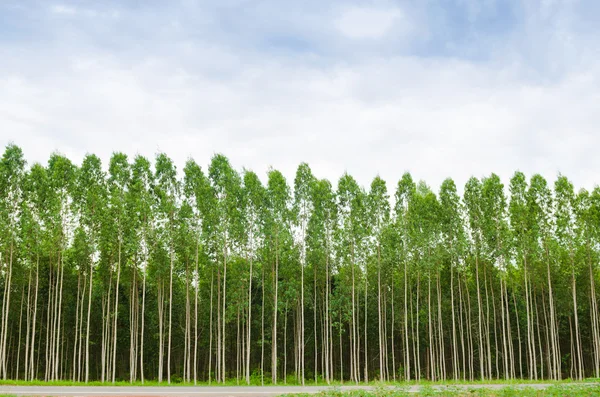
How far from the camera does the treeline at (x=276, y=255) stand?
33750mm

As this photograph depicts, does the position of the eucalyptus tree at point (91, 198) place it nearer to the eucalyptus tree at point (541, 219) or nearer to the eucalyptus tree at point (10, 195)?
the eucalyptus tree at point (10, 195)

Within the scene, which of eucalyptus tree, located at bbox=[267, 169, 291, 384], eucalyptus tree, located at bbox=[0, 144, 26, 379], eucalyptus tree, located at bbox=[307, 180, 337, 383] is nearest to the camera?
eucalyptus tree, located at bbox=[0, 144, 26, 379]

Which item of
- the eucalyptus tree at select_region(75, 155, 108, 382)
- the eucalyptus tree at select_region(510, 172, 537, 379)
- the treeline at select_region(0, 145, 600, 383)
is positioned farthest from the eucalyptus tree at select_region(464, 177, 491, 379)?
the eucalyptus tree at select_region(75, 155, 108, 382)

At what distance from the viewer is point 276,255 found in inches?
1444

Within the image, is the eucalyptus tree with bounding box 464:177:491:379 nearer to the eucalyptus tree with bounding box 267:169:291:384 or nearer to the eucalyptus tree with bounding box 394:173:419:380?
the eucalyptus tree with bounding box 394:173:419:380

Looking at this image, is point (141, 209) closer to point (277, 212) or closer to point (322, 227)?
point (277, 212)

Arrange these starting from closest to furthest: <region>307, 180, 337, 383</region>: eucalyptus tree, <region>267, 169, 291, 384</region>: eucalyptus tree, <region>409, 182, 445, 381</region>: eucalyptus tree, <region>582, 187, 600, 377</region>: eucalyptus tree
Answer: <region>267, 169, 291, 384</region>: eucalyptus tree, <region>307, 180, 337, 383</region>: eucalyptus tree, <region>582, 187, 600, 377</region>: eucalyptus tree, <region>409, 182, 445, 381</region>: eucalyptus tree

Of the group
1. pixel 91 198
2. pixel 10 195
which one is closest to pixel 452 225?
pixel 91 198

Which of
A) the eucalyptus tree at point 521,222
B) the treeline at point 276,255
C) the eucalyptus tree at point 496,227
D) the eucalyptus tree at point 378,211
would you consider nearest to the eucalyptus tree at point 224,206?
the treeline at point 276,255

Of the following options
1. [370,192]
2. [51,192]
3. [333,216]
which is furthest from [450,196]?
[51,192]

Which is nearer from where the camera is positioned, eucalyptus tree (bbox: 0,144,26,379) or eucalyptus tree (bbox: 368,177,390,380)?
eucalyptus tree (bbox: 0,144,26,379)

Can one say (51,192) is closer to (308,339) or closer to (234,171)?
(234,171)

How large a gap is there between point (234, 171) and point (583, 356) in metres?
39.1

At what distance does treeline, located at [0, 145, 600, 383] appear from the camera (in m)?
33.8
